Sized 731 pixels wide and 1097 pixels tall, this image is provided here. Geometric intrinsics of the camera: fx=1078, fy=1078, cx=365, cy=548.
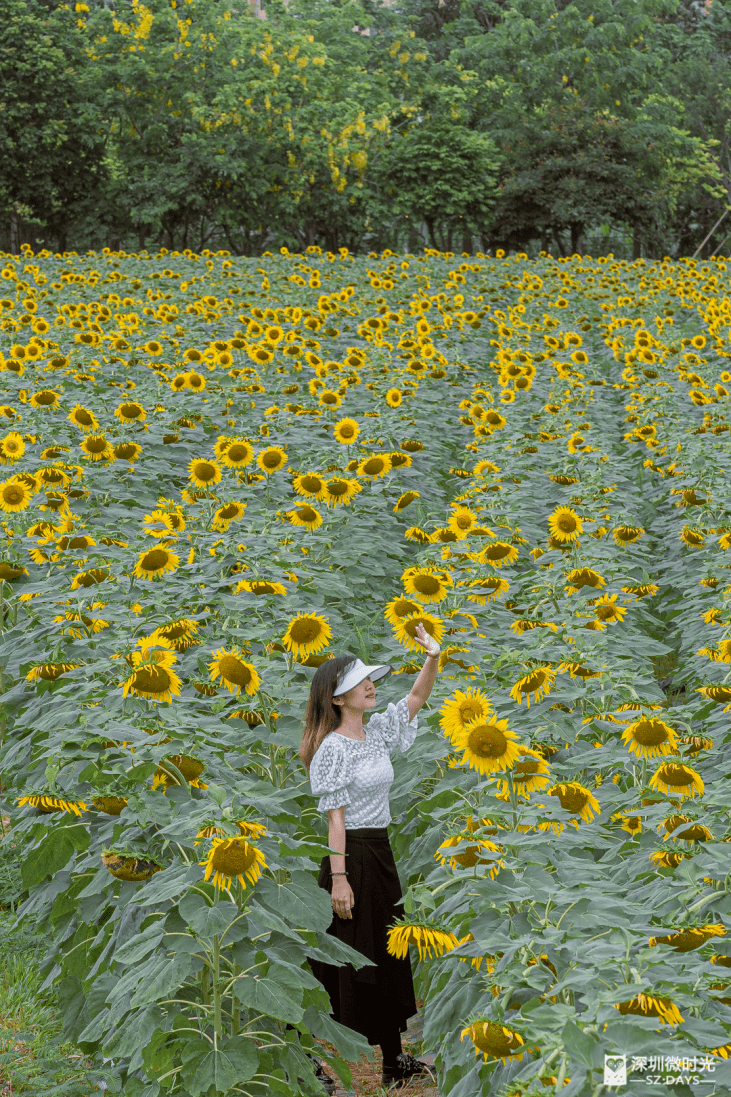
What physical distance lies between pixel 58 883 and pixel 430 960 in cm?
141

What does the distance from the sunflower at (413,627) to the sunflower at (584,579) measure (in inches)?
39.4

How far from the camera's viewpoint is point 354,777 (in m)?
4.02

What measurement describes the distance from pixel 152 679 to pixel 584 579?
2546 mm

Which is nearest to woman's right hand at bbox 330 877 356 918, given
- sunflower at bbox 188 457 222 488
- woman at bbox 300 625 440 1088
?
woman at bbox 300 625 440 1088

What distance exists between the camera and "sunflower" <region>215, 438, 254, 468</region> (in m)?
7.37

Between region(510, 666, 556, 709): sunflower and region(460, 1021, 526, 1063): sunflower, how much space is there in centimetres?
188

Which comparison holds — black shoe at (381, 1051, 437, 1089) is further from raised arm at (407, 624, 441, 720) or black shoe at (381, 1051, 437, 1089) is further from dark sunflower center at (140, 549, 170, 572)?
dark sunflower center at (140, 549, 170, 572)

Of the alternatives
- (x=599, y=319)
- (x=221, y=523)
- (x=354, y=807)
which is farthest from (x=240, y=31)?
(x=354, y=807)

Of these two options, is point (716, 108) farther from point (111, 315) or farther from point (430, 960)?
point (430, 960)

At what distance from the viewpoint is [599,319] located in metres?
16.3

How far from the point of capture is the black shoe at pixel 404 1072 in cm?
402

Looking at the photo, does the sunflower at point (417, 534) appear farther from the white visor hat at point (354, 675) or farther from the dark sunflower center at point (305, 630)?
the white visor hat at point (354, 675)

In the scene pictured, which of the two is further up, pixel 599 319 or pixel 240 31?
pixel 240 31

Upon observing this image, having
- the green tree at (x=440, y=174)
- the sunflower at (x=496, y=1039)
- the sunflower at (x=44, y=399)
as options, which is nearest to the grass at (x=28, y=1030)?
the sunflower at (x=496, y=1039)
